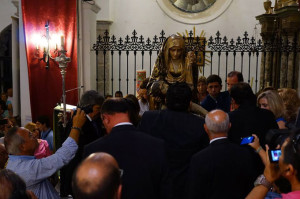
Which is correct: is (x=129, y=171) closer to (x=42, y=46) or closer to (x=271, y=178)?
(x=271, y=178)

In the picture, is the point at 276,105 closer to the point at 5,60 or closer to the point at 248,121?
the point at 248,121

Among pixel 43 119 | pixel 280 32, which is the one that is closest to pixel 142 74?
pixel 43 119

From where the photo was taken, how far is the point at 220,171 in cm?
287

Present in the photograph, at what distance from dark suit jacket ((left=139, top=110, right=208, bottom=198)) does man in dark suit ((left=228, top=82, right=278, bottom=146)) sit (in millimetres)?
355

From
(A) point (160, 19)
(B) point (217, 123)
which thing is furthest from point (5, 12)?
(B) point (217, 123)

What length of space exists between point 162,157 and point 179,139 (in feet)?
2.36

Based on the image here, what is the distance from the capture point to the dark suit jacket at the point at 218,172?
2875 mm

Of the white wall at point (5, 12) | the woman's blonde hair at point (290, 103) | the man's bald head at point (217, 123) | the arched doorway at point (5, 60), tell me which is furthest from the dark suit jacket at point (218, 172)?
the arched doorway at point (5, 60)

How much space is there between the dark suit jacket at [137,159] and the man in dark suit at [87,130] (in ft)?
3.56

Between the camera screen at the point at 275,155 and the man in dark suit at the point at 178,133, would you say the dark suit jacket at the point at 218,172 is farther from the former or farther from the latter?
the camera screen at the point at 275,155

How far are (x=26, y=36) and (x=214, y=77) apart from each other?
374 cm

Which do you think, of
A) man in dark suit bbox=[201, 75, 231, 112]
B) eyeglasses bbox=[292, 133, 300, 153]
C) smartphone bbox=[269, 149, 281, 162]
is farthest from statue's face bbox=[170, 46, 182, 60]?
eyeglasses bbox=[292, 133, 300, 153]

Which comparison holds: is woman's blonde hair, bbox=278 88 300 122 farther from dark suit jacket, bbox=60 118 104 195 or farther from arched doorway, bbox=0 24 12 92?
arched doorway, bbox=0 24 12 92

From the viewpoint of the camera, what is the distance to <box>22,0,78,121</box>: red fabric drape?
7418mm
